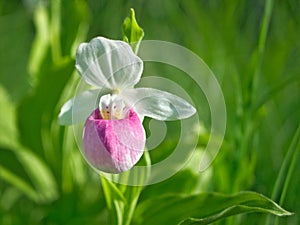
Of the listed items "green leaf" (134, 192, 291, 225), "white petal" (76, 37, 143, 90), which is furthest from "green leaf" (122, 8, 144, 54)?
"green leaf" (134, 192, 291, 225)

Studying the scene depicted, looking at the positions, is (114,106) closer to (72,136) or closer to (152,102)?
(152,102)

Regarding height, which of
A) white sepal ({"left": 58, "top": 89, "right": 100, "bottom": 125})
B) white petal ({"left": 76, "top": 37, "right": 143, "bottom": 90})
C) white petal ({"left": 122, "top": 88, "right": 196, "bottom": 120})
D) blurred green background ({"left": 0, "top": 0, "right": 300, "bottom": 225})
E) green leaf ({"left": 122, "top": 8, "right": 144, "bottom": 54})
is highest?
green leaf ({"left": 122, "top": 8, "right": 144, "bottom": 54})

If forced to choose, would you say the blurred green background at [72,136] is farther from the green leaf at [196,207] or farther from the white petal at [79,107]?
the white petal at [79,107]

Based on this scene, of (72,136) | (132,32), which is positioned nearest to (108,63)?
(132,32)

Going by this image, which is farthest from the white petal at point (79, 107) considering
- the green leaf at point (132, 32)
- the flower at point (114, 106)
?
the green leaf at point (132, 32)

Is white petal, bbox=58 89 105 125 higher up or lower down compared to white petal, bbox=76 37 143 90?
lower down

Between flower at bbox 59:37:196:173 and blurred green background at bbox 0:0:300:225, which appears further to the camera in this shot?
blurred green background at bbox 0:0:300:225

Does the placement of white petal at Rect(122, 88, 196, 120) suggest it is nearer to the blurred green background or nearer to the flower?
the flower
